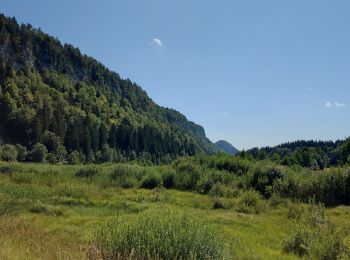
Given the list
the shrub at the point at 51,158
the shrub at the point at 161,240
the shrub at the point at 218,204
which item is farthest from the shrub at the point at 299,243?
the shrub at the point at 51,158

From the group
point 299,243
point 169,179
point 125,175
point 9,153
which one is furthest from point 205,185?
point 9,153

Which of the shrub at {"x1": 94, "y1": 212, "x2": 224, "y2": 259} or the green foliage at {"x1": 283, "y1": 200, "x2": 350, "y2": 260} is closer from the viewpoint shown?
the shrub at {"x1": 94, "y1": 212, "x2": 224, "y2": 259}

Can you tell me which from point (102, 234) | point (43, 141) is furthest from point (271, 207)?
point (43, 141)

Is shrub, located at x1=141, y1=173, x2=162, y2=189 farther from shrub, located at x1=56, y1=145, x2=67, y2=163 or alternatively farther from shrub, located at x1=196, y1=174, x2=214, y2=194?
shrub, located at x1=56, y1=145, x2=67, y2=163

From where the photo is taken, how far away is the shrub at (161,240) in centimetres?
693

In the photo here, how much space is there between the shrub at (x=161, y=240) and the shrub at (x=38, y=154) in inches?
3164

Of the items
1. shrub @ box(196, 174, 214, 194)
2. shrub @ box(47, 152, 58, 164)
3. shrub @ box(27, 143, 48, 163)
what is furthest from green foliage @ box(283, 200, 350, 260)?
shrub @ box(47, 152, 58, 164)

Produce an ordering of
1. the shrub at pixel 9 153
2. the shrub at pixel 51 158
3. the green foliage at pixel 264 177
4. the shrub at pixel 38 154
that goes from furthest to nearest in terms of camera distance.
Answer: the shrub at pixel 51 158, the shrub at pixel 38 154, the shrub at pixel 9 153, the green foliage at pixel 264 177

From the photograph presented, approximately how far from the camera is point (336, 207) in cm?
2147

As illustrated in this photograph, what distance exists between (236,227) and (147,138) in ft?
389

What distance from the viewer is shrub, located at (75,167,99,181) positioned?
31845mm

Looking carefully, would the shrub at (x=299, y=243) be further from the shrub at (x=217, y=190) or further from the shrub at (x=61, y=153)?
the shrub at (x=61, y=153)

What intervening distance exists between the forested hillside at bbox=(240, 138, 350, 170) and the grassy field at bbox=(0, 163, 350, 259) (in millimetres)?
11586

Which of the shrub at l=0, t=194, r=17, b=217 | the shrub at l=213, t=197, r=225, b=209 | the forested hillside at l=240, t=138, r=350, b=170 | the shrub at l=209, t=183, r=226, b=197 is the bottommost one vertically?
the shrub at l=0, t=194, r=17, b=217
